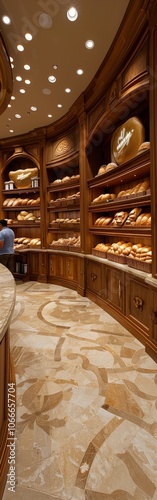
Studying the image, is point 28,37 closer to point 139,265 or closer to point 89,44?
point 89,44

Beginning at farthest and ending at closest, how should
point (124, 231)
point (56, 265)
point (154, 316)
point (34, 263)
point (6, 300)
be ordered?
1. point (34, 263)
2. point (56, 265)
3. point (124, 231)
4. point (154, 316)
5. point (6, 300)

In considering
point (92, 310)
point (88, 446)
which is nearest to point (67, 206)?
point (92, 310)

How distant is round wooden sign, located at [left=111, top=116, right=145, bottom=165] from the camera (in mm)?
2918

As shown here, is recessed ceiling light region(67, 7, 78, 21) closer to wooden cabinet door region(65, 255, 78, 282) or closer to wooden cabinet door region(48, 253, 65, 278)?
wooden cabinet door region(65, 255, 78, 282)

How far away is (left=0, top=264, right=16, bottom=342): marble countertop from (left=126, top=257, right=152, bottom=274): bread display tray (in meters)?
1.43

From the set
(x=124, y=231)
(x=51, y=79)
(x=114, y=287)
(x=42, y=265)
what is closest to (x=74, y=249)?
(x=42, y=265)

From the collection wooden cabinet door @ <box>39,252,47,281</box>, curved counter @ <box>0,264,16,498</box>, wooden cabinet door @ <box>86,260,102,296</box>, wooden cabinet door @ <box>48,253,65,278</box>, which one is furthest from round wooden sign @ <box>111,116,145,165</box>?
wooden cabinet door @ <box>39,252,47,281</box>

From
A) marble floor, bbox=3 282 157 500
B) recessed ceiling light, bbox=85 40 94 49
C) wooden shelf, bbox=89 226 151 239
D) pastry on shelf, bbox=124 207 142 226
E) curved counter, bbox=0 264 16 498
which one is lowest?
marble floor, bbox=3 282 157 500

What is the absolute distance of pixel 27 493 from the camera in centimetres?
115

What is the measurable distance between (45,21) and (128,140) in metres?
1.56

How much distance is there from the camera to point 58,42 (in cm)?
288

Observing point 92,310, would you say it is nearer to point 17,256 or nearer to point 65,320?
point 65,320

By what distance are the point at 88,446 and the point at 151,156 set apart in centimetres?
233

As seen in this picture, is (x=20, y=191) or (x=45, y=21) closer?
(x=45, y=21)
